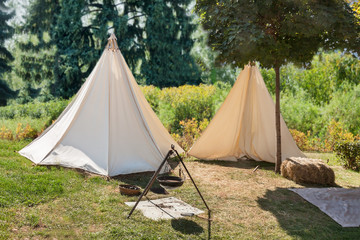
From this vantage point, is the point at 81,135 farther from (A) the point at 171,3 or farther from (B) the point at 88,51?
(A) the point at 171,3

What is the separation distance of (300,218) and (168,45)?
1978cm

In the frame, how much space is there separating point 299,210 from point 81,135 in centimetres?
422

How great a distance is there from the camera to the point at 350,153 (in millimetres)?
7660

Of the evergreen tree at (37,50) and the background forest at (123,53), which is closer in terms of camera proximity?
the background forest at (123,53)

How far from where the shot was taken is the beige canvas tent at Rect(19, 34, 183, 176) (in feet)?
21.2

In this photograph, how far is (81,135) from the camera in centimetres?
677

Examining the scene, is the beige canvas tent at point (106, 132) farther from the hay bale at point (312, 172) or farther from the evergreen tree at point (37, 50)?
the evergreen tree at point (37, 50)

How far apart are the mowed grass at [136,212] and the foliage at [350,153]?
97 centimetres

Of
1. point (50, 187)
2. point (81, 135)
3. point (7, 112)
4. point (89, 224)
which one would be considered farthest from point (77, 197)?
point (7, 112)

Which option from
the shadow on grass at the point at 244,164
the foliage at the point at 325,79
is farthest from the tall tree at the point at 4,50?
the shadow on grass at the point at 244,164

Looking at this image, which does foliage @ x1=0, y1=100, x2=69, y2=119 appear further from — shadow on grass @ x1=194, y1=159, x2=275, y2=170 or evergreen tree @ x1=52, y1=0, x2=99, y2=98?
shadow on grass @ x1=194, y1=159, x2=275, y2=170

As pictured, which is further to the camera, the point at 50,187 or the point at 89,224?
the point at 50,187

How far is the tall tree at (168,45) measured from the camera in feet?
73.9

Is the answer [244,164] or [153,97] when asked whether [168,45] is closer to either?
[153,97]
